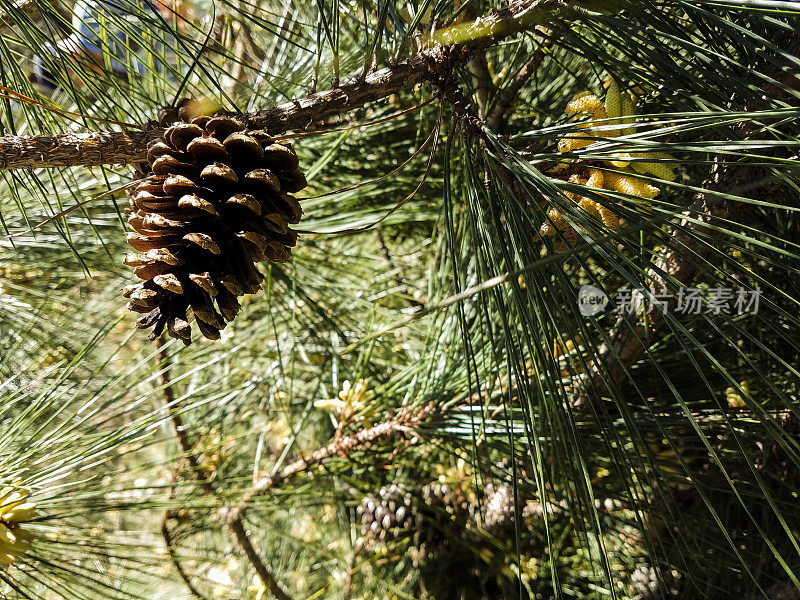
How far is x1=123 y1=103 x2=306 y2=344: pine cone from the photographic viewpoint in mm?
254

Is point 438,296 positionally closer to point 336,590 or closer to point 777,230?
point 777,230

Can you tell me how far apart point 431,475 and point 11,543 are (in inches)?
16.7

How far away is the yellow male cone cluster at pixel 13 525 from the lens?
0.36 meters

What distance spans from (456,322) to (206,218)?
22cm

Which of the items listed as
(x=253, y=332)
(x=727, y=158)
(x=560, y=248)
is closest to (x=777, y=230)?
(x=727, y=158)

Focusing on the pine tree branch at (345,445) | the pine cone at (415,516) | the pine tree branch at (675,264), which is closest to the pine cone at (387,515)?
the pine cone at (415,516)

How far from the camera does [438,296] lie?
0.45m

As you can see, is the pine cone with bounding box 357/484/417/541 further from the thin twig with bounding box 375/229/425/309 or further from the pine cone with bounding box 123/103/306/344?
the pine cone with bounding box 123/103/306/344

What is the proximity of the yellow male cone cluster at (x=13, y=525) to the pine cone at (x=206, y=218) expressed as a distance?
0.64 feet

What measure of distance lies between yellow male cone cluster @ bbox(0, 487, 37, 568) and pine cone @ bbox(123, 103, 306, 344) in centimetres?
20

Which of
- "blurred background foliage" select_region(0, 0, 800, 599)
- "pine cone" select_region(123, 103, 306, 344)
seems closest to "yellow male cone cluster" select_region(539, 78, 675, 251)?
"blurred background foliage" select_region(0, 0, 800, 599)

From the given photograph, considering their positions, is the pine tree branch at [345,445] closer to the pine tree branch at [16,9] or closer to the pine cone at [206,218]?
the pine cone at [206,218]

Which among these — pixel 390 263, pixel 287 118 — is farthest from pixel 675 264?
pixel 390 263

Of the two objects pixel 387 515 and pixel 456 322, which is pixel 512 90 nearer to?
pixel 456 322
